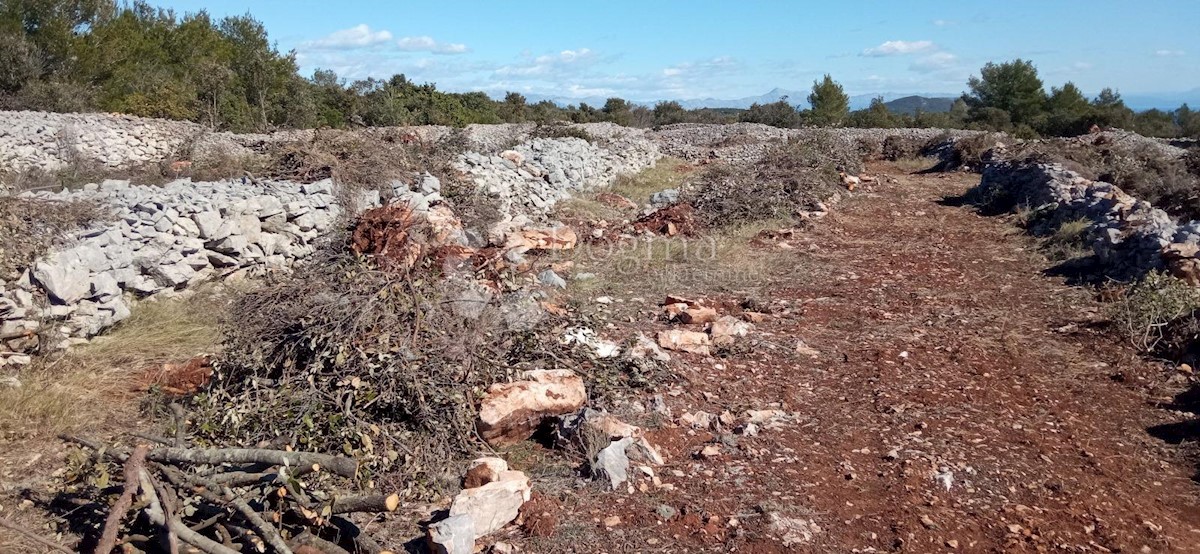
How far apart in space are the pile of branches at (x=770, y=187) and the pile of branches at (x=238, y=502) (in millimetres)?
7806

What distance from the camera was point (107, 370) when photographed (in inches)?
195

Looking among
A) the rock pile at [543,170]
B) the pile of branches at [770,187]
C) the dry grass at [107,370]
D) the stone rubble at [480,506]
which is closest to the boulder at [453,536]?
the stone rubble at [480,506]

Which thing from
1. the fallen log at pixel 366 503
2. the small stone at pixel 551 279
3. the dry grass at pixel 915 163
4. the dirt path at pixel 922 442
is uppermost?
the dry grass at pixel 915 163

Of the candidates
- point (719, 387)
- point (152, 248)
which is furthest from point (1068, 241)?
point (152, 248)

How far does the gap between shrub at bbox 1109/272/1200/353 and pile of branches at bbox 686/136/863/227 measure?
16.3 ft

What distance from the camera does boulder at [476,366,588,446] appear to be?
4.27 m

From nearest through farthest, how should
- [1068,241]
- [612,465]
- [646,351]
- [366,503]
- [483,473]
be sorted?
[366,503] → [483,473] → [612,465] → [646,351] → [1068,241]

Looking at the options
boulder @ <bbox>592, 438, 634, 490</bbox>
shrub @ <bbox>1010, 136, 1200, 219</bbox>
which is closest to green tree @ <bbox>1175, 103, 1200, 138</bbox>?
shrub @ <bbox>1010, 136, 1200, 219</bbox>

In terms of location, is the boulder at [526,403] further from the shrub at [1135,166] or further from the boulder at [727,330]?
the shrub at [1135,166]

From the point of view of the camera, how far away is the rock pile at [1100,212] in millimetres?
7480

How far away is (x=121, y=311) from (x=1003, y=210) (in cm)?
1186

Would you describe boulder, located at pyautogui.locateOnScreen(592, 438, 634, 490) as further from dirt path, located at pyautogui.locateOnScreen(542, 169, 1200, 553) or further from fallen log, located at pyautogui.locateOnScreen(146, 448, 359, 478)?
fallen log, located at pyautogui.locateOnScreen(146, 448, 359, 478)

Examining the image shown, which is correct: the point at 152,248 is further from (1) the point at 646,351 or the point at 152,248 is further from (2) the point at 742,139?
(2) the point at 742,139

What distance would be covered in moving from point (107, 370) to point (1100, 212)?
10.6m
